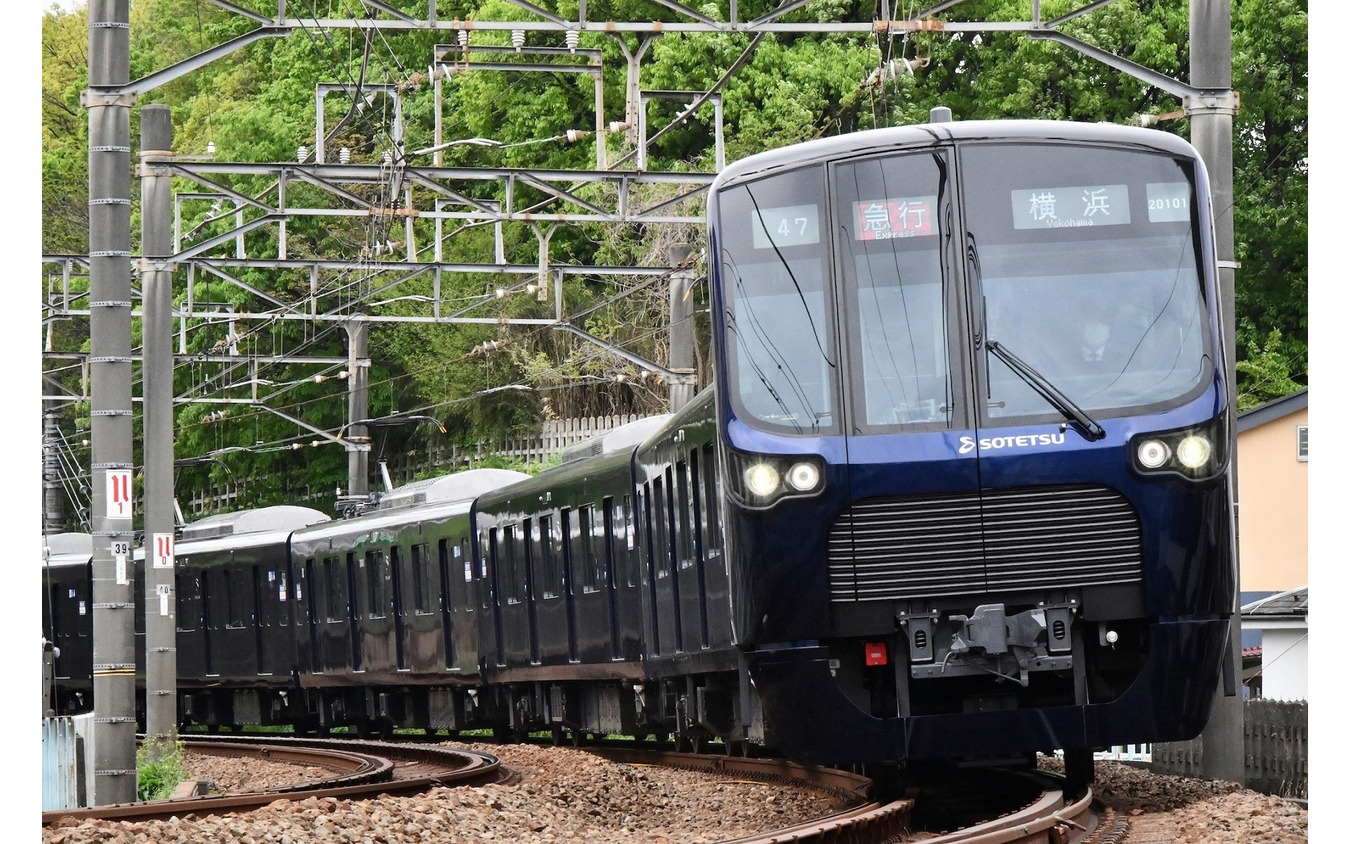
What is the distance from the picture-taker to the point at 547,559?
66.2 feet

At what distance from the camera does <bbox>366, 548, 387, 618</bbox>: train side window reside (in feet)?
84.6

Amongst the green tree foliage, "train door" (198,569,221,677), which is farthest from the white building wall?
"train door" (198,569,221,677)

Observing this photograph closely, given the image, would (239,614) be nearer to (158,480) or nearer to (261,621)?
(261,621)

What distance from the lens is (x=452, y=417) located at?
158 feet

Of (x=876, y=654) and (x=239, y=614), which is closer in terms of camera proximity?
(x=876, y=654)

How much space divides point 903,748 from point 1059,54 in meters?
30.3

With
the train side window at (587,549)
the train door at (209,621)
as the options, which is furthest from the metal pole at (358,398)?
the train side window at (587,549)

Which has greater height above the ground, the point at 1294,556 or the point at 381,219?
the point at 381,219

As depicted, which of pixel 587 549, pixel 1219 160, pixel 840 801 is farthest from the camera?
pixel 587 549

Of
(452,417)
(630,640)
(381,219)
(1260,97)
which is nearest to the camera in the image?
(630,640)

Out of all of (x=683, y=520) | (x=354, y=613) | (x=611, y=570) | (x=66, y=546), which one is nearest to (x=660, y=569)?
(x=683, y=520)

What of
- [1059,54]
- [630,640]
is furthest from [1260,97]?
[630,640]

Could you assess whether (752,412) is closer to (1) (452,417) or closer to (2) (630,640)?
(2) (630,640)

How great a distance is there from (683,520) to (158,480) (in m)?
5.56
